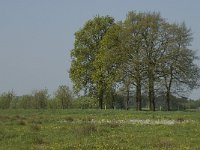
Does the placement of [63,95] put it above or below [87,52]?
below

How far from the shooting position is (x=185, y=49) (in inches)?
2486

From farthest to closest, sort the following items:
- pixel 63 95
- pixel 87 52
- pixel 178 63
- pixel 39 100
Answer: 1. pixel 63 95
2. pixel 39 100
3. pixel 87 52
4. pixel 178 63

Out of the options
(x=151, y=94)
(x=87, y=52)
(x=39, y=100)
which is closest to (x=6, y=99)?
(x=39, y=100)

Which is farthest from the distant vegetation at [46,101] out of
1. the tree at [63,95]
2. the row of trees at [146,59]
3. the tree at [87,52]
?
the row of trees at [146,59]

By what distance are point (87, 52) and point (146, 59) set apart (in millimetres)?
12896

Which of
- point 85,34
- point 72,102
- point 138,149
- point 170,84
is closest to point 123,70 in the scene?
point 170,84

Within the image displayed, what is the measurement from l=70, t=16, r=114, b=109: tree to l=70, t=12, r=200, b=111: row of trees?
8.67 feet

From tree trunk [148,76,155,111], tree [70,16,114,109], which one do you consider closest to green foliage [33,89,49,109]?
tree [70,16,114,109]

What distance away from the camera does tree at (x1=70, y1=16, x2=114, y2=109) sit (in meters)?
72.8

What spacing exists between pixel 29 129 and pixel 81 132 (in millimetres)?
4540

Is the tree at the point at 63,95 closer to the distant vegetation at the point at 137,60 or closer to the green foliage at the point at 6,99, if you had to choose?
the green foliage at the point at 6,99

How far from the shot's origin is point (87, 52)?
73.1 meters

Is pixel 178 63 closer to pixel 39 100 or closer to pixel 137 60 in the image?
pixel 137 60

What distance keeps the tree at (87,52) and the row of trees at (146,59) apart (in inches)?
104
